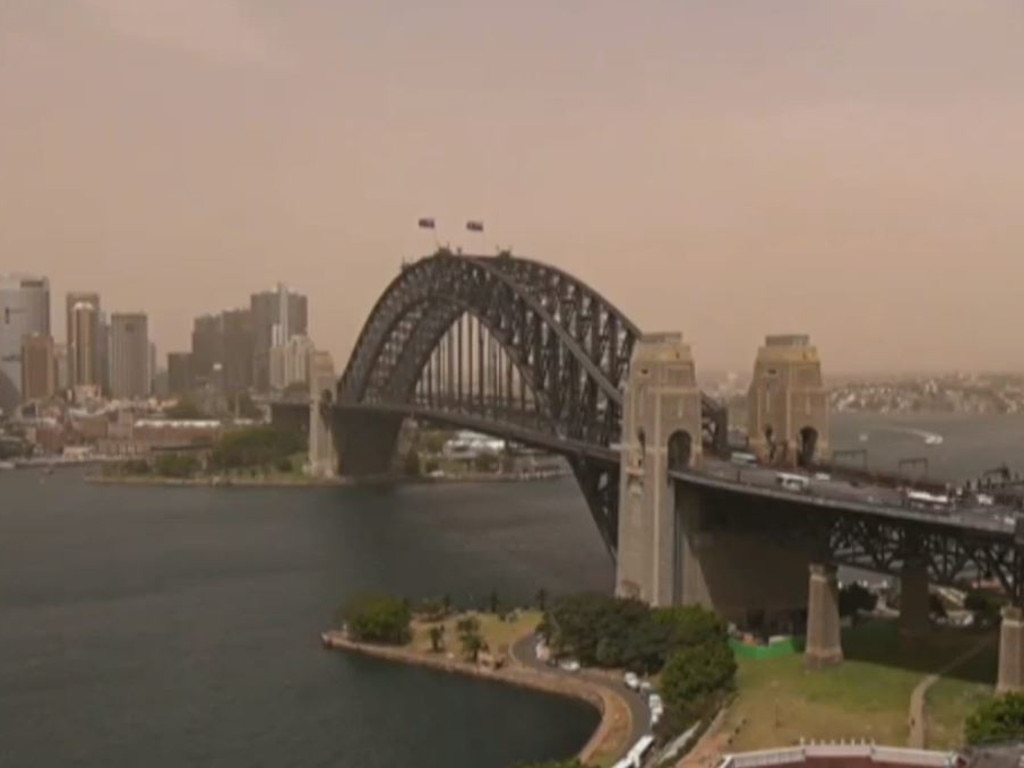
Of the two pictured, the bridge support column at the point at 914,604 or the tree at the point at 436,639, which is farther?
the tree at the point at 436,639

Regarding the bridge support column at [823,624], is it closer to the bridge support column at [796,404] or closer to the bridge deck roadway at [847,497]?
the bridge deck roadway at [847,497]

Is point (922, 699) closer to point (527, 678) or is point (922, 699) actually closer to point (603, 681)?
point (603, 681)

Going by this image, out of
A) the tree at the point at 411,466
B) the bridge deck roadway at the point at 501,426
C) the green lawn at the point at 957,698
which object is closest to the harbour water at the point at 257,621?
the bridge deck roadway at the point at 501,426

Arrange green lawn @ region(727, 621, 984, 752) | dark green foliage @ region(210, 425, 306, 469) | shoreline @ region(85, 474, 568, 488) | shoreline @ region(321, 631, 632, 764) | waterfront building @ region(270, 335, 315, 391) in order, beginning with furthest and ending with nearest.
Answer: waterfront building @ region(270, 335, 315, 391) < dark green foliage @ region(210, 425, 306, 469) < shoreline @ region(85, 474, 568, 488) < shoreline @ region(321, 631, 632, 764) < green lawn @ region(727, 621, 984, 752)

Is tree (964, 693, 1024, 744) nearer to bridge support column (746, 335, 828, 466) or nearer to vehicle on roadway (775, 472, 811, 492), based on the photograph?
vehicle on roadway (775, 472, 811, 492)

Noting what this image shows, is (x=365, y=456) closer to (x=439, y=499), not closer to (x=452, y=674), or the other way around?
(x=439, y=499)

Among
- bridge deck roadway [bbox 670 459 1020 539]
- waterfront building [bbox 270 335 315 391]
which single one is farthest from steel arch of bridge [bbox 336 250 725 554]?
waterfront building [bbox 270 335 315 391]


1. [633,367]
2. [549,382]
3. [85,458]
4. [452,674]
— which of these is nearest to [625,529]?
[633,367]
